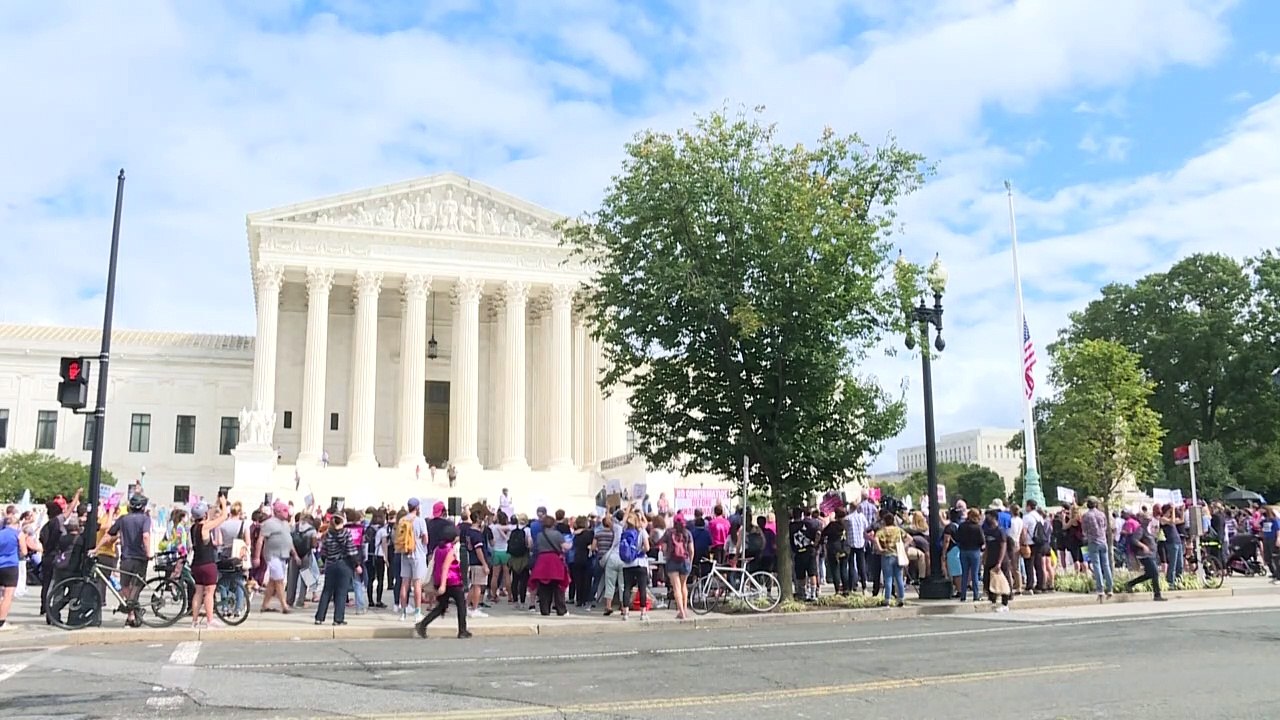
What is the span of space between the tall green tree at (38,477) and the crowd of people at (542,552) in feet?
120

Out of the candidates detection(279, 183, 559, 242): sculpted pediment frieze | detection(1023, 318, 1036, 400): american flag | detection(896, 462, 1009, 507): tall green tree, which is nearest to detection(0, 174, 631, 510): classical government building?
detection(279, 183, 559, 242): sculpted pediment frieze

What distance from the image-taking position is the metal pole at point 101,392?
15.5m

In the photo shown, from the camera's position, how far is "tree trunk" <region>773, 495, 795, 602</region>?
19078 mm

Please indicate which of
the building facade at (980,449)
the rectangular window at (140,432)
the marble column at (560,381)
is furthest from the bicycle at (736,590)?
the building facade at (980,449)

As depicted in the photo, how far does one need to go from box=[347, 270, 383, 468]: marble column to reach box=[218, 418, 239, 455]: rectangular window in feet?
50.4

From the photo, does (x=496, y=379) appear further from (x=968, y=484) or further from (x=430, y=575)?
(x=968, y=484)

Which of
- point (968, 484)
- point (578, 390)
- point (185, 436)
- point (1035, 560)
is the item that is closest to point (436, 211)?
point (578, 390)

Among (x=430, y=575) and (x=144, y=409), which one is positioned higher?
(x=144, y=409)

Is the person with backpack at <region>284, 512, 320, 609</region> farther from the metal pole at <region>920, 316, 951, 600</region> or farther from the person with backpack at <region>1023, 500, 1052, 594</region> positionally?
the person with backpack at <region>1023, 500, 1052, 594</region>

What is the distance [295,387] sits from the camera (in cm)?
6156

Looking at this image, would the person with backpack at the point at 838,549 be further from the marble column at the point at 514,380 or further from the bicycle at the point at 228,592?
the marble column at the point at 514,380

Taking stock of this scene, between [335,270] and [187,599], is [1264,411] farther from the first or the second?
[187,599]

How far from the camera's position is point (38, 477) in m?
55.3

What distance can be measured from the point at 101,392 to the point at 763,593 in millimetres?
11909
